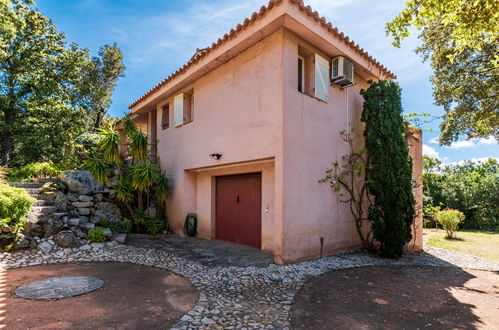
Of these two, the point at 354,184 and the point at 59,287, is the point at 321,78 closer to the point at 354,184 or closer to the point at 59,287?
the point at 354,184

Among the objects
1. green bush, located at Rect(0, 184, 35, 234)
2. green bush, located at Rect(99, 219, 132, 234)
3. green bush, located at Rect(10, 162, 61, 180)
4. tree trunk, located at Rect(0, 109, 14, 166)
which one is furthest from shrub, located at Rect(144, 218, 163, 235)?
tree trunk, located at Rect(0, 109, 14, 166)

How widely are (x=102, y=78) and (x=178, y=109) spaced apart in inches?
744

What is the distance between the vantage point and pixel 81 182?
33.4 ft

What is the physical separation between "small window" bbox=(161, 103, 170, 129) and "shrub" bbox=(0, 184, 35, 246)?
623cm

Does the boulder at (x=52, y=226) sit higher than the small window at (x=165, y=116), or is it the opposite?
the small window at (x=165, y=116)

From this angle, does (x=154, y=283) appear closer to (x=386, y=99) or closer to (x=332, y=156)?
(x=332, y=156)

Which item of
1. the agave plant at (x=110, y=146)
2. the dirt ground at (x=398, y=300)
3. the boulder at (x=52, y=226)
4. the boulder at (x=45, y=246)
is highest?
the agave plant at (x=110, y=146)

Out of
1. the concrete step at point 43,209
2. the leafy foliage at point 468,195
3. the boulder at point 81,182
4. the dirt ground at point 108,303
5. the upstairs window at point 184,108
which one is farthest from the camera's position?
the leafy foliage at point 468,195

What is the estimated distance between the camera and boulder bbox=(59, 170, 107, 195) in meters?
10.0

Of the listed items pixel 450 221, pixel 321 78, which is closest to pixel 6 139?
pixel 321 78

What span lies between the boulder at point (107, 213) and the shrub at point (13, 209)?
2.36 metres

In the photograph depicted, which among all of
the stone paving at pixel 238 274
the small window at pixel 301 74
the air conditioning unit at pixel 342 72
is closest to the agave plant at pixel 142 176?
the stone paving at pixel 238 274

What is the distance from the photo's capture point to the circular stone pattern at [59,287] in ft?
15.5

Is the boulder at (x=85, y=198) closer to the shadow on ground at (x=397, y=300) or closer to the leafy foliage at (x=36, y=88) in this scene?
the shadow on ground at (x=397, y=300)
